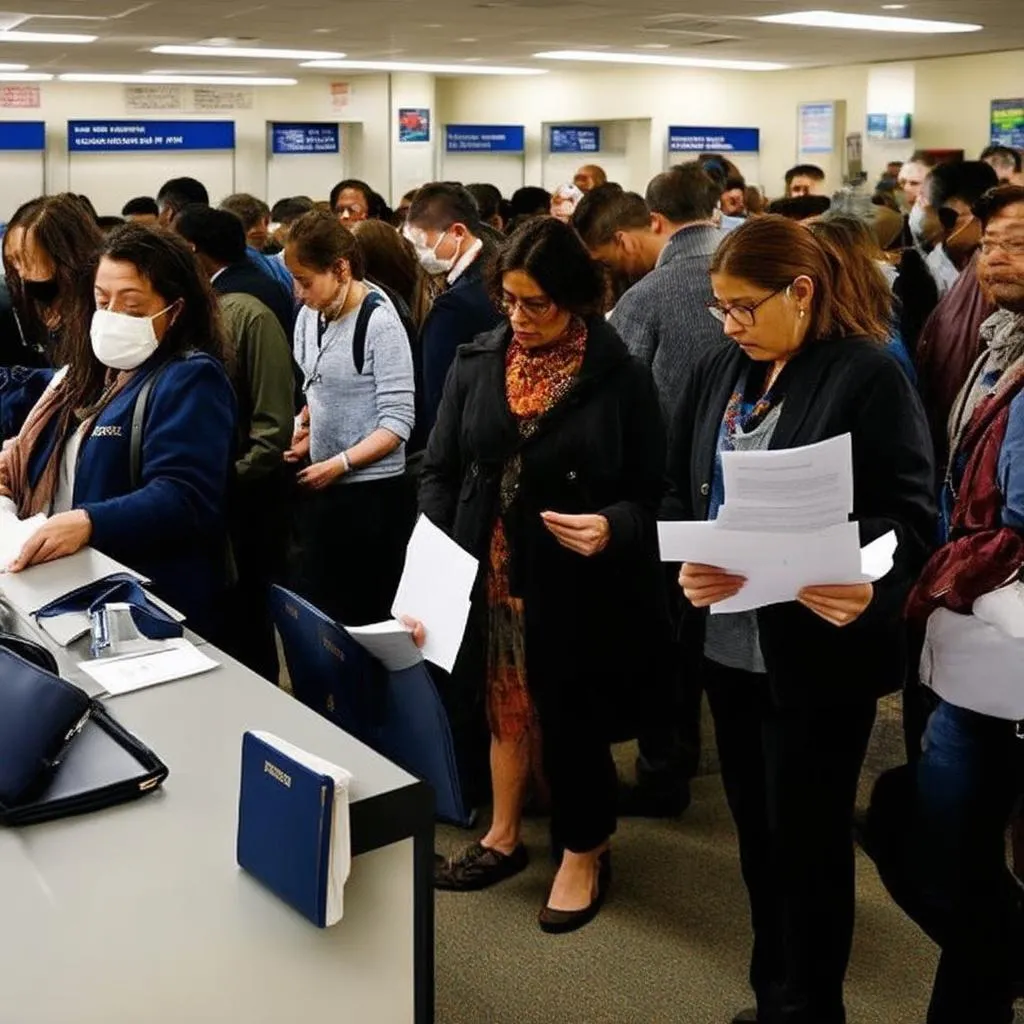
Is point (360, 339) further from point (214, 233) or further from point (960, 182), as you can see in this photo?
point (960, 182)

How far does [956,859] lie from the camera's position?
240 cm

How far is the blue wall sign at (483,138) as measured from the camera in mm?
17281

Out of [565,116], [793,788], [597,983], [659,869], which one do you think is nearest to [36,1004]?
[793,788]

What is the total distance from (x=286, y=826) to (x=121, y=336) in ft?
4.83

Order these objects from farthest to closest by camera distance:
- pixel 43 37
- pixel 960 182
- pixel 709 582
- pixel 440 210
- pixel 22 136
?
pixel 22 136, pixel 43 37, pixel 960 182, pixel 440 210, pixel 709 582

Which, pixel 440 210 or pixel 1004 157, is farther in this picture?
pixel 1004 157

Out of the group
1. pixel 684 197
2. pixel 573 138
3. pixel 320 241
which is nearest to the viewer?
pixel 320 241

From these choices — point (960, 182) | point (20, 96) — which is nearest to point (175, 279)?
point (960, 182)

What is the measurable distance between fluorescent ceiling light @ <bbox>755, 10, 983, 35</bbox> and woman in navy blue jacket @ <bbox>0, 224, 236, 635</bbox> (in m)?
8.40

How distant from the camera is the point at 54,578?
2676mm

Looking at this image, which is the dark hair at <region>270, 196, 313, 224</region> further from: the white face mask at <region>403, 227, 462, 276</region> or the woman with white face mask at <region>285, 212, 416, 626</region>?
the woman with white face mask at <region>285, 212, 416, 626</region>

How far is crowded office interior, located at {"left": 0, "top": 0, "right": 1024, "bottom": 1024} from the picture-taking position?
1.77m

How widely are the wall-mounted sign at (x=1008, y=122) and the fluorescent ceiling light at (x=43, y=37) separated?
8.29 meters

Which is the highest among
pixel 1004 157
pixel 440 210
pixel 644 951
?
pixel 1004 157
